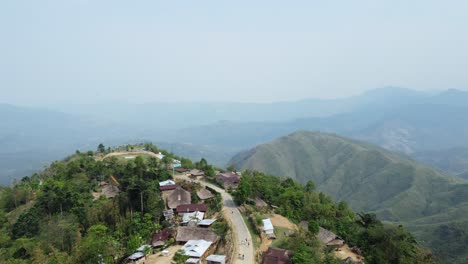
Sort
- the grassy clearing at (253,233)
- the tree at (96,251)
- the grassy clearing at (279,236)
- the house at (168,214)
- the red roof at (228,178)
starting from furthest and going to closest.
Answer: the red roof at (228,178)
the house at (168,214)
the grassy clearing at (253,233)
the grassy clearing at (279,236)
the tree at (96,251)

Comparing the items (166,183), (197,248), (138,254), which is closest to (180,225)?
(138,254)

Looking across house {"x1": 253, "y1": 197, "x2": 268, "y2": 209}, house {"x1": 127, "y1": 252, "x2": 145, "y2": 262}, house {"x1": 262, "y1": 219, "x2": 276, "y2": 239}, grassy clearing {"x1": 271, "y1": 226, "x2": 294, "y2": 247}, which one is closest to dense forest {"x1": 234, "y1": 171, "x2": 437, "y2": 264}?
house {"x1": 253, "y1": 197, "x2": 268, "y2": 209}

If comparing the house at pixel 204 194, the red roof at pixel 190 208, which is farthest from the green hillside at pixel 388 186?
the red roof at pixel 190 208

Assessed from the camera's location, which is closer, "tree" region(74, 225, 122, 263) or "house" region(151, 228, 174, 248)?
"tree" region(74, 225, 122, 263)

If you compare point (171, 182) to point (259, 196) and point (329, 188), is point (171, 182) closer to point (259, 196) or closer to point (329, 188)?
point (259, 196)

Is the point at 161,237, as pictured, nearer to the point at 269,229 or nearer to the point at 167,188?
the point at 167,188

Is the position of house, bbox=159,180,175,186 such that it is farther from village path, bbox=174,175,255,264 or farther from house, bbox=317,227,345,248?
house, bbox=317,227,345,248

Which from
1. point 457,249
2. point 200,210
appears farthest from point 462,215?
point 200,210

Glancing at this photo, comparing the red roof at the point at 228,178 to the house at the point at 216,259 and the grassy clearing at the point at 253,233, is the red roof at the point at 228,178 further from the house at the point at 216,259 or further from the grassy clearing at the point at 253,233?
the house at the point at 216,259
